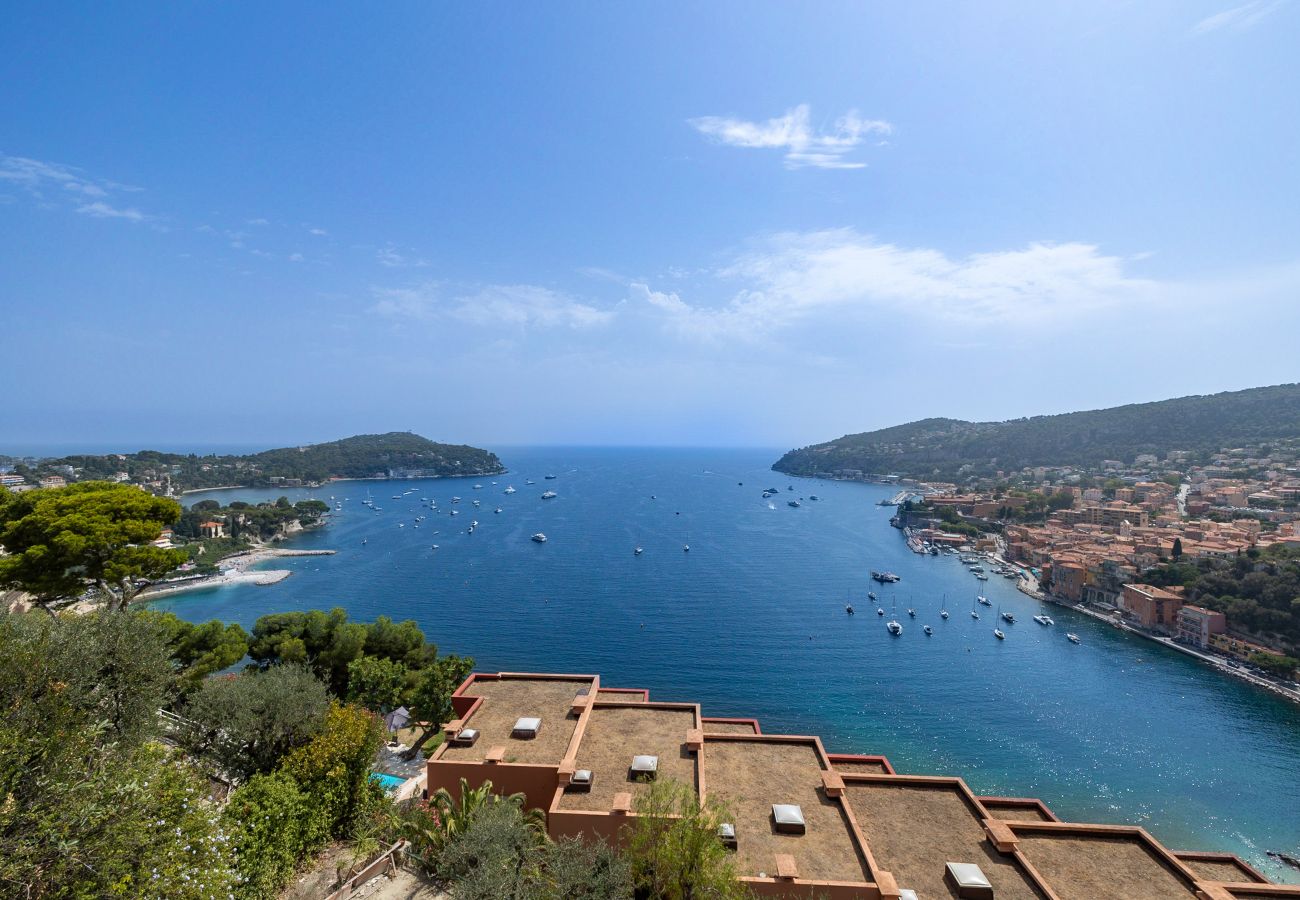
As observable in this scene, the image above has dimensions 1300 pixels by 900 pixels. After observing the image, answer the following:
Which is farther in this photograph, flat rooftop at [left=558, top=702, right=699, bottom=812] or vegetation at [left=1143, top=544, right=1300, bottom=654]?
vegetation at [left=1143, top=544, right=1300, bottom=654]

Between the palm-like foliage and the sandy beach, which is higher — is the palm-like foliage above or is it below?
above

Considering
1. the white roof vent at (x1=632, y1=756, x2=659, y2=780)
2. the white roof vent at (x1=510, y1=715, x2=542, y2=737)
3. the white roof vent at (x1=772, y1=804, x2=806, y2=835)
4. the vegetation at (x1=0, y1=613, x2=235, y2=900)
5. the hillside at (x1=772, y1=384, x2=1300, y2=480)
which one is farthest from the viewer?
the hillside at (x1=772, y1=384, x2=1300, y2=480)

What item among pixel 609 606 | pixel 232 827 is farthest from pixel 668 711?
pixel 609 606

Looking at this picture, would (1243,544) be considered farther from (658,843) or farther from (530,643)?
(658,843)

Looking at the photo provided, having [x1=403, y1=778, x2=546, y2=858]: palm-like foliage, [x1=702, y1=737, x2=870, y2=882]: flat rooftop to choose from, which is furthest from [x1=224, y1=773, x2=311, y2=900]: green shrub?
[x1=702, y1=737, x2=870, y2=882]: flat rooftop

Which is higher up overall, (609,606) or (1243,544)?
(1243,544)

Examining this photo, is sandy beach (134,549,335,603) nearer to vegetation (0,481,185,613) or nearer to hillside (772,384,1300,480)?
vegetation (0,481,185,613)

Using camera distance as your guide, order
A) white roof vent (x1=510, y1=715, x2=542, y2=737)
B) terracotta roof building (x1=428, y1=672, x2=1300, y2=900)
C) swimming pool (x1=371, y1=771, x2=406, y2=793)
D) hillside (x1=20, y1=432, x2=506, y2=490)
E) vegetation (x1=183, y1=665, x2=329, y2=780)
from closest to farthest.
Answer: terracotta roof building (x1=428, y1=672, x2=1300, y2=900)
vegetation (x1=183, y1=665, x2=329, y2=780)
white roof vent (x1=510, y1=715, x2=542, y2=737)
swimming pool (x1=371, y1=771, x2=406, y2=793)
hillside (x1=20, y1=432, x2=506, y2=490)
